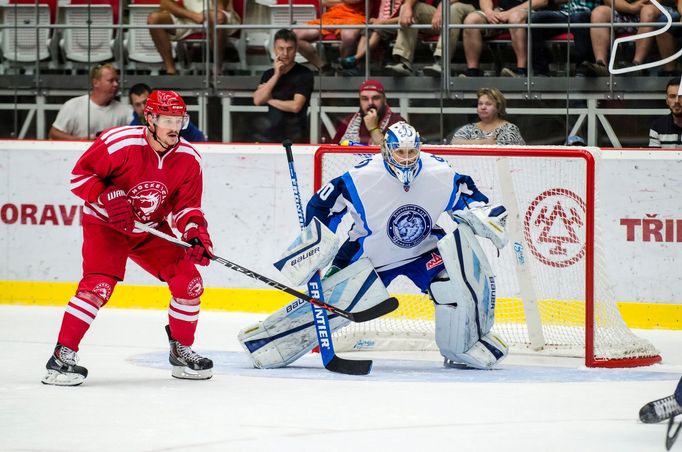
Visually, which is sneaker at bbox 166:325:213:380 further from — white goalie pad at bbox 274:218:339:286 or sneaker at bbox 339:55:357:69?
sneaker at bbox 339:55:357:69

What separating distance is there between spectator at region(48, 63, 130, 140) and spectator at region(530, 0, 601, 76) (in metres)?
2.35

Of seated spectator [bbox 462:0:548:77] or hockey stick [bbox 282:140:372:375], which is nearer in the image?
hockey stick [bbox 282:140:372:375]

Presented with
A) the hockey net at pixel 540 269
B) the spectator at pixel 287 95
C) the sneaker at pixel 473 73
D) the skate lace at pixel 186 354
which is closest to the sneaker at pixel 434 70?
the sneaker at pixel 473 73

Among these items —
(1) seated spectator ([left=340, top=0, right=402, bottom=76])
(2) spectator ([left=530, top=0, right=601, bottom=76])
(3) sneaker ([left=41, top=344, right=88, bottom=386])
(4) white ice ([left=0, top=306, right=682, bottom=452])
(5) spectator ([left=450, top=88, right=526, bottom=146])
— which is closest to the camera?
(4) white ice ([left=0, top=306, right=682, bottom=452])

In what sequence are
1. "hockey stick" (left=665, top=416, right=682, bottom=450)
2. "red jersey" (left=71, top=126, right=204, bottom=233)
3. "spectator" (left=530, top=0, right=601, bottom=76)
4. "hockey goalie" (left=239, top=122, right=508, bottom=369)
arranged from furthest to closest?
"spectator" (left=530, top=0, right=601, bottom=76)
"hockey goalie" (left=239, top=122, right=508, bottom=369)
"red jersey" (left=71, top=126, right=204, bottom=233)
"hockey stick" (left=665, top=416, right=682, bottom=450)

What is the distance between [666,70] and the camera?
699 cm

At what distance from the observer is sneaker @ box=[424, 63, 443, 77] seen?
7.49 metres

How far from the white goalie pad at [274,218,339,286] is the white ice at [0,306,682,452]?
0.40m

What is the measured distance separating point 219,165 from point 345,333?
160 centimetres

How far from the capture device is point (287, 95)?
24.9ft

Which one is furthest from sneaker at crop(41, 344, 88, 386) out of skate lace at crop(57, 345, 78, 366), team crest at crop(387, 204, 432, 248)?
team crest at crop(387, 204, 432, 248)

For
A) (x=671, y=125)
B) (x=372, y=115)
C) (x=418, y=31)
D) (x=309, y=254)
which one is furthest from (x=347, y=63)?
(x=309, y=254)

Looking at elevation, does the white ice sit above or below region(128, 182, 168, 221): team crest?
below

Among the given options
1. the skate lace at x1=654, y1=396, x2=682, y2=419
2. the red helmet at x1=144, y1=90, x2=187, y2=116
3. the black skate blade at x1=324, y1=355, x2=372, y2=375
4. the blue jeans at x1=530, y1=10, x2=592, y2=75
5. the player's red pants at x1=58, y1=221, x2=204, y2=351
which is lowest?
the black skate blade at x1=324, y1=355, x2=372, y2=375
